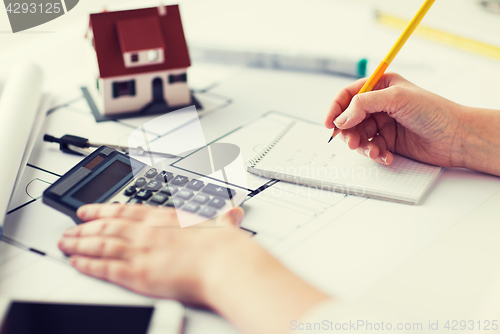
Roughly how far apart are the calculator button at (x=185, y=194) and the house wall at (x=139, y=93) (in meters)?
0.33

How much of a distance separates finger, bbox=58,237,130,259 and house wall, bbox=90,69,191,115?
0.38 m

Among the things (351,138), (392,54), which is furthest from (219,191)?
(392,54)

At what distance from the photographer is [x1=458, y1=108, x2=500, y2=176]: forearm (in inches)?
26.9

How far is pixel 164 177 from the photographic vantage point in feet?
2.04

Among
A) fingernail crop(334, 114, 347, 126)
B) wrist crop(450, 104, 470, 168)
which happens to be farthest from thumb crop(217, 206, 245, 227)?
wrist crop(450, 104, 470, 168)

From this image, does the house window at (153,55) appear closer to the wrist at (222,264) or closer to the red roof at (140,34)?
the red roof at (140,34)

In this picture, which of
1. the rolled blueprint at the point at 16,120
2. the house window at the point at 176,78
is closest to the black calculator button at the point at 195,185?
the rolled blueprint at the point at 16,120

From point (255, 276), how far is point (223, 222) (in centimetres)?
10

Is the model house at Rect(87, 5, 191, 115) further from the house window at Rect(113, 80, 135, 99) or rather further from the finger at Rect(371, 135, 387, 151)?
the finger at Rect(371, 135, 387, 151)

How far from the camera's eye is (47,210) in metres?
0.62

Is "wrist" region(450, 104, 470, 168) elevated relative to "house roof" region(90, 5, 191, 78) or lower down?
lower down

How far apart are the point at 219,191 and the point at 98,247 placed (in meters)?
0.16

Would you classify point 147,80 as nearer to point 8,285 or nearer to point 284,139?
point 284,139

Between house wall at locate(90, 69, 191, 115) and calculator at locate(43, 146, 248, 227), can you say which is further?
house wall at locate(90, 69, 191, 115)
